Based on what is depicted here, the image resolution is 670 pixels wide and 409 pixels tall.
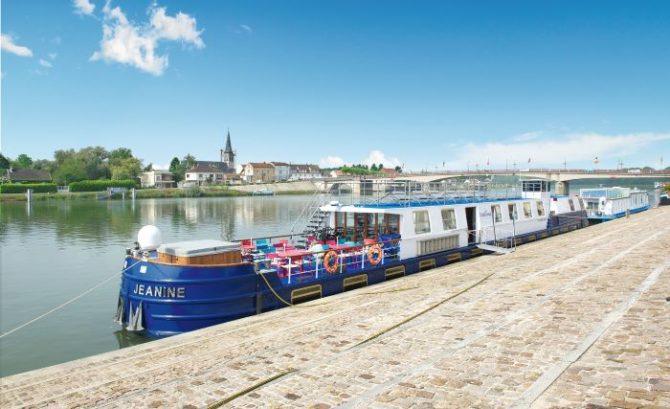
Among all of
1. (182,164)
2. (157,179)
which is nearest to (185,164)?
(182,164)

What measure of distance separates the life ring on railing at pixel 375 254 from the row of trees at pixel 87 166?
114 metres

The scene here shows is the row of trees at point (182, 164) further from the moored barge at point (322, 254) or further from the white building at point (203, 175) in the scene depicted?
the moored barge at point (322, 254)

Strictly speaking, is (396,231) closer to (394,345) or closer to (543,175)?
(394,345)

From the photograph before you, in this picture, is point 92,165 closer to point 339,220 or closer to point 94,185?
point 94,185

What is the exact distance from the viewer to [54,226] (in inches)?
1668

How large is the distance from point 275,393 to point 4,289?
18.1m

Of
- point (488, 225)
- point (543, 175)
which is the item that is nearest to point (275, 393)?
point (488, 225)

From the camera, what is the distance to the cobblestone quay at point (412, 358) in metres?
6.46

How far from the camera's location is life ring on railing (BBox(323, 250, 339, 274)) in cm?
1373

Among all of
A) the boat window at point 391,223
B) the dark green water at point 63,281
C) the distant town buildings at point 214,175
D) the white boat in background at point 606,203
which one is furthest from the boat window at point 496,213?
the distant town buildings at point 214,175

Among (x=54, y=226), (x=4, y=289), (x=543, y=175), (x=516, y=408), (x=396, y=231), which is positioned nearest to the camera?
(x=516, y=408)

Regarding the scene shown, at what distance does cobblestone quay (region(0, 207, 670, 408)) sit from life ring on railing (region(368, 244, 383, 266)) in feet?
7.49

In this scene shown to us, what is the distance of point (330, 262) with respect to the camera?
45.7ft

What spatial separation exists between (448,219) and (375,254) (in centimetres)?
543
